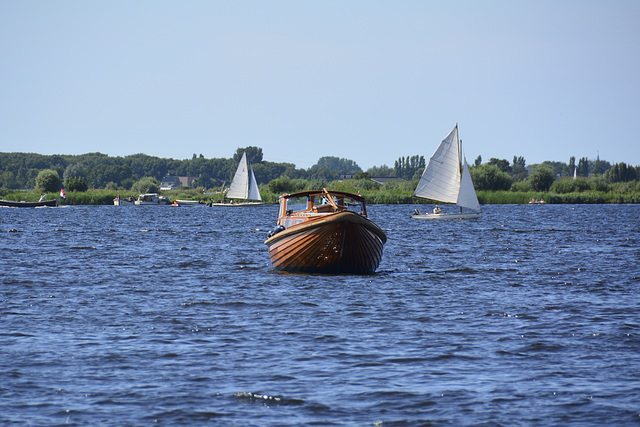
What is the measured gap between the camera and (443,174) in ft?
291

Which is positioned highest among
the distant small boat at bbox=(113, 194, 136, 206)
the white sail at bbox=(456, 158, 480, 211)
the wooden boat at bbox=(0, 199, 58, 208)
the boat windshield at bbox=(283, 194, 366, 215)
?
the white sail at bbox=(456, 158, 480, 211)

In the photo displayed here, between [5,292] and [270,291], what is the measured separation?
873 cm

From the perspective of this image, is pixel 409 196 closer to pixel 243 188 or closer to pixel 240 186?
pixel 243 188

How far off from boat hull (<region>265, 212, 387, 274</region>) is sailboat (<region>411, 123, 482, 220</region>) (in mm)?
58484

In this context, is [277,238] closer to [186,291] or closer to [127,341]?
[186,291]

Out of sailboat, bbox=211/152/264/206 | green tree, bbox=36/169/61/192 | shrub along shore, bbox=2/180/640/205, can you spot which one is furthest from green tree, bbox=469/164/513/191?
green tree, bbox=36/169/61/192

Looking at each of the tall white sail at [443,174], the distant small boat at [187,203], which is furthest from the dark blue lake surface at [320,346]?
the distant small boat at [187,203]

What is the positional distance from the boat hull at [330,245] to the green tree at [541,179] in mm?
143896

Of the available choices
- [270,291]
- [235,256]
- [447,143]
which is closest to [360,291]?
[270,291]

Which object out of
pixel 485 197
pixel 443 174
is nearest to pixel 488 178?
pixel 485 197

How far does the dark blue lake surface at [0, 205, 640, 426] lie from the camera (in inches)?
471

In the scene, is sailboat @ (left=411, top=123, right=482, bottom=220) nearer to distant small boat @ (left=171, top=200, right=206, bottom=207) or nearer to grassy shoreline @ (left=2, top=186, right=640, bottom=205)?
grassy shoreline @ (left=2, top=186, right=640, bottom=205)

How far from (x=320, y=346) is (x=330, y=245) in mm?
12089

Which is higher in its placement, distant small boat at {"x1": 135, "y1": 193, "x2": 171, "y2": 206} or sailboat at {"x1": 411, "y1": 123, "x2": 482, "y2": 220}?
sailboat at {"x1": 411, "y1": 123, "x2": 482, "y2": 220}
